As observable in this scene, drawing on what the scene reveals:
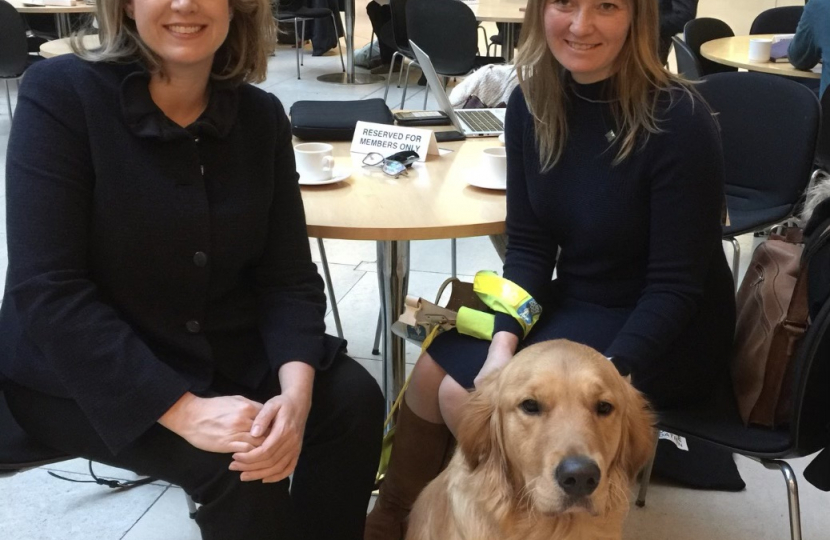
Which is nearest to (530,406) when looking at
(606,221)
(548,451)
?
(548,451)

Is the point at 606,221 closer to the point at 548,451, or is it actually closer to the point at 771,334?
the point at 771,334

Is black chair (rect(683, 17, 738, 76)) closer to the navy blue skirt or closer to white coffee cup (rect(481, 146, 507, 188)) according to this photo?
white coffee cup (rect(481, 146, 507, 188))

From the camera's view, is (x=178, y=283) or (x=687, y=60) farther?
(x=687, y=60)

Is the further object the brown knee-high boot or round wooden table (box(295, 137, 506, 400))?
the brown knee-high boot

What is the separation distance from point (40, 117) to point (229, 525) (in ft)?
2.53

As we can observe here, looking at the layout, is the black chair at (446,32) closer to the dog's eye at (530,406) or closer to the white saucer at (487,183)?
the white saucer at (487,183)

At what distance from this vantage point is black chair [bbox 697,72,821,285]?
268cm

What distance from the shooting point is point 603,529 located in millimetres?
1443

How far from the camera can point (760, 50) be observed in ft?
13.0

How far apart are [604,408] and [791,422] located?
1.31ft

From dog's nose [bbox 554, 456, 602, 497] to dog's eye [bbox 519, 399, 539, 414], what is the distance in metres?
0.12

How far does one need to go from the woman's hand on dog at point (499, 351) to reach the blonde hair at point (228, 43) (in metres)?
0.74


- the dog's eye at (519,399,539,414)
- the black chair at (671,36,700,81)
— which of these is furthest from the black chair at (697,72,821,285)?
the dog's eye at (519,399,539,414)

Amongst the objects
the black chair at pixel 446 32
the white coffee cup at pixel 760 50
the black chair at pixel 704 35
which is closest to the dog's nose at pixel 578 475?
the white coffee cup at pixel 760 50
